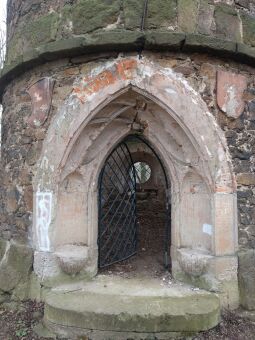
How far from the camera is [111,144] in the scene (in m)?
3.94

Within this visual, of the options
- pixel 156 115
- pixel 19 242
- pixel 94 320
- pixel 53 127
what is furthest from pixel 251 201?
pixel 19 242

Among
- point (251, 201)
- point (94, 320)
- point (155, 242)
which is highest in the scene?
point (251, 201)

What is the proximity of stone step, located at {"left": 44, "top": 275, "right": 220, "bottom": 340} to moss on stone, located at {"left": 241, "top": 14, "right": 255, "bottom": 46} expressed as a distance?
2.82 meters

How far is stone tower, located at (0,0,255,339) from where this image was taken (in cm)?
351

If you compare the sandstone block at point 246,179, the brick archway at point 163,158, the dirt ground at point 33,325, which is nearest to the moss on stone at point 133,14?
the brick archway at point 163,158

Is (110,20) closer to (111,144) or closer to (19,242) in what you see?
(111,144)

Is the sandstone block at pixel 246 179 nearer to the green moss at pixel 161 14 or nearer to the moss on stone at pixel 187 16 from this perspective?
the moss on stone at pixel 187 16

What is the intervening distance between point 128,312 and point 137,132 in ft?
6.49

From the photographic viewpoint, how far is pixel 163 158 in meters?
3.93

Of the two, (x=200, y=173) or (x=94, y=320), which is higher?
(x=200, y=173)

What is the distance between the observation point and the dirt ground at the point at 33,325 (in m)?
3.10

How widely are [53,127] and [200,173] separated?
1.67m

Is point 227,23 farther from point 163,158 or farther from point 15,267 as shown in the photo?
point 15,267

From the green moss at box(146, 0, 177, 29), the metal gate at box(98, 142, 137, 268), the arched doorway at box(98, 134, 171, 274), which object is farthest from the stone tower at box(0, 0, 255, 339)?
the metal gate at box(98, 142, 137, 268)
